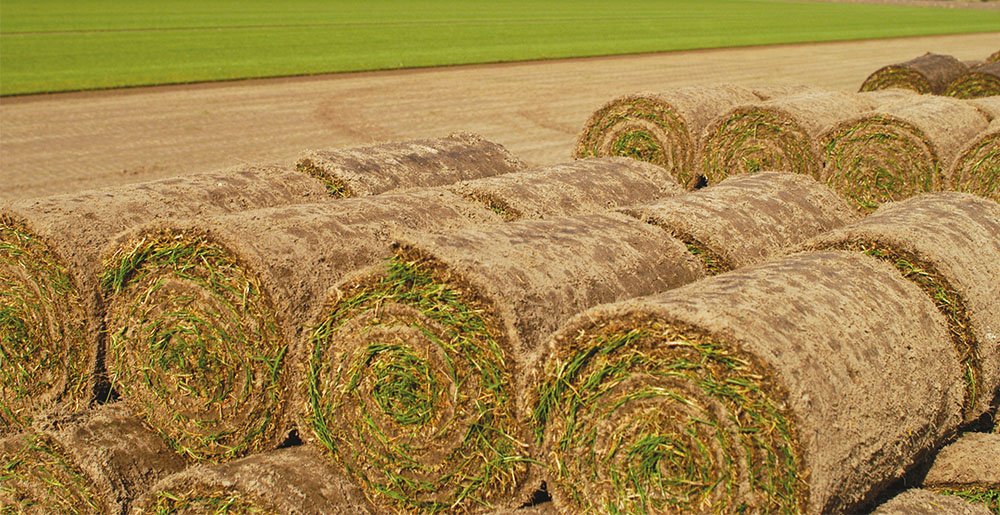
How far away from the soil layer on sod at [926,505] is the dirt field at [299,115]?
13.8m

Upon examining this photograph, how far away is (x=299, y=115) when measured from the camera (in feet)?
84.9

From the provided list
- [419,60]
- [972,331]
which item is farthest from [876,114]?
[419,60]

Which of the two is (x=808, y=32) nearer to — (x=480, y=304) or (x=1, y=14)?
(x=1, y=14)

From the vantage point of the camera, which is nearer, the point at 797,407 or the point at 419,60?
the point at 797,407

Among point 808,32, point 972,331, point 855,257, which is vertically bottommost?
point 808,32

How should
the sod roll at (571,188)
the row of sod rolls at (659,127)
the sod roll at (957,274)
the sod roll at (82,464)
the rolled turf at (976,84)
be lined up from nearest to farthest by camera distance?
the sod roll at (82,464) → the sod roll at (957,274) → the sod roll at (571,188) → the row of sod rolls at (659,127) → the rolled turf at (976,84)

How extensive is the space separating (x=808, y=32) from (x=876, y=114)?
53.2 metres

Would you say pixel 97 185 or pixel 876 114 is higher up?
pixel 876 114

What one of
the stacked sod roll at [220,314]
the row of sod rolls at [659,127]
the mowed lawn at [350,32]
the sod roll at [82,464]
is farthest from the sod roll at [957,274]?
the mowed lawn at [350,32]

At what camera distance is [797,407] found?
16.3 feet

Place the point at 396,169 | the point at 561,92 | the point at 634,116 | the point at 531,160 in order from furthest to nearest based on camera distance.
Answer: the point at 561,92 → the point at 531,160 → the point at 634,116 → the point at 396,169

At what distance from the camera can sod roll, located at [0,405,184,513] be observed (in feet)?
21.7

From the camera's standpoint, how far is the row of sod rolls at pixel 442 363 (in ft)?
19.3

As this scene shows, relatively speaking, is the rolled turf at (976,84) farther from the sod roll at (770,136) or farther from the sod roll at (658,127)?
the sod roll at (658,127)
